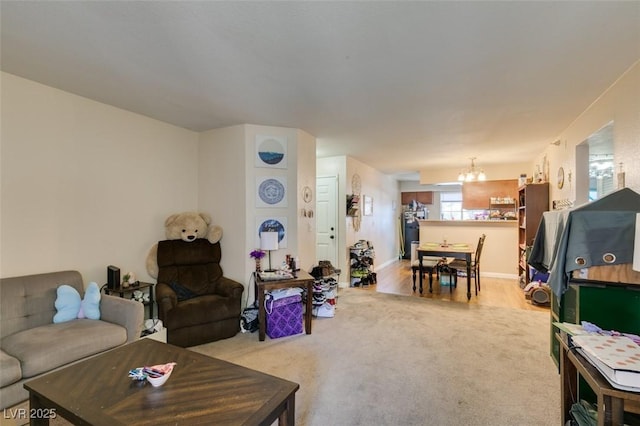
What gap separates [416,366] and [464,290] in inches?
123

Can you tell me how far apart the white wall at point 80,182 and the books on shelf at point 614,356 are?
379 cm

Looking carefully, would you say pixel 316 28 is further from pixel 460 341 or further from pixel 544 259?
pixel 460 341

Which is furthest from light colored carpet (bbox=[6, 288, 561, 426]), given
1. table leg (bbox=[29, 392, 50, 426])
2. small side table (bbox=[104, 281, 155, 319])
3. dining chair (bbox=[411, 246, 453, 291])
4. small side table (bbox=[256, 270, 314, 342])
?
dining chair (bbox=[411, 246, 453, 291])

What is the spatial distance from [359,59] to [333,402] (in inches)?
95.4

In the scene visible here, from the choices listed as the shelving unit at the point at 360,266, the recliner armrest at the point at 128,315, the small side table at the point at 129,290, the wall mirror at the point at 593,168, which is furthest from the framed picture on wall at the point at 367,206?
the recliner armrest at the point at 128,315

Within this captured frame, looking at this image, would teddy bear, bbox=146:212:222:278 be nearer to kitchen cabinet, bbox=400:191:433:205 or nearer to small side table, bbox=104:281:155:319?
small side table, bbox=104:281:155:319

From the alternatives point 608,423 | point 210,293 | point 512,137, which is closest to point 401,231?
point 512,137

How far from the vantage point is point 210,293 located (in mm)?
3482

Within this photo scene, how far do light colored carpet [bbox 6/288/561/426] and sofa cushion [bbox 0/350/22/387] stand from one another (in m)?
0.37

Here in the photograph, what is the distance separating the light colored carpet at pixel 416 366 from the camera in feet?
6.44

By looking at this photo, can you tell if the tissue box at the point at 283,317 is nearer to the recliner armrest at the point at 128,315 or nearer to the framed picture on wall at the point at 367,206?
the recliner armrest at the point at 128,315

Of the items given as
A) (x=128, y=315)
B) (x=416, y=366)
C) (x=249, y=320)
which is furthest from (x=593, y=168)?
(x=128, y=315)

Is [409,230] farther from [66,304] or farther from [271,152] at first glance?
[66,304]

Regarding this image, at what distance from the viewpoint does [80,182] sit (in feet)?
9.23
